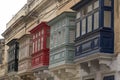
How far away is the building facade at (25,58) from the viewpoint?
94.3ft

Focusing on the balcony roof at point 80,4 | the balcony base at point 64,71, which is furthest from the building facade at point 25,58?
the balcony roof at point 80,4

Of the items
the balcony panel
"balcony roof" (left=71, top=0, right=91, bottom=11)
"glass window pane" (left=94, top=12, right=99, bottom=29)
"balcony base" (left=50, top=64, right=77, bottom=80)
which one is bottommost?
"balcony base" (left=50, top=64, right=77, bottom=80)

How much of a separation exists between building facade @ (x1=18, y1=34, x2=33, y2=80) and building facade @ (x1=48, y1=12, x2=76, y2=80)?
19.3 feet

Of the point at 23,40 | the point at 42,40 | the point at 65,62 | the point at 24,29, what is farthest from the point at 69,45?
the point at 24,29

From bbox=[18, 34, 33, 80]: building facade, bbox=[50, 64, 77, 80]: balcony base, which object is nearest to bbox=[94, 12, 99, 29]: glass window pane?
bbox=[50, 64, 77, 80]: balcony base

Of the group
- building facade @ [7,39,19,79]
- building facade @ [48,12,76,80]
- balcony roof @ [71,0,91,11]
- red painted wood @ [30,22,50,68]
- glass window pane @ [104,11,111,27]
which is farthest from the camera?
building facade @ [7,39,19,79]

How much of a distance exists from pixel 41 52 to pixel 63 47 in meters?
4.02

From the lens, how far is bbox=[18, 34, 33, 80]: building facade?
28.7 meters

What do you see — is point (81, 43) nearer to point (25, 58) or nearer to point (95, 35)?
point (95, 35)

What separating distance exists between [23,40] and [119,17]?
1487 cm

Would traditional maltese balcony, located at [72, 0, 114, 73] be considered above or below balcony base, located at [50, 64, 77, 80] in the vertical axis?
above

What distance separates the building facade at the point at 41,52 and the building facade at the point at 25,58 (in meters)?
2.03

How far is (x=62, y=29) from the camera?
70.9 feet

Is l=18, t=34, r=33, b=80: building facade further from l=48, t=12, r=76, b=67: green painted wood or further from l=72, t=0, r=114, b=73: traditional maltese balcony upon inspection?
l=72, t=0, r=114, b=73: traditional maltese balcony
